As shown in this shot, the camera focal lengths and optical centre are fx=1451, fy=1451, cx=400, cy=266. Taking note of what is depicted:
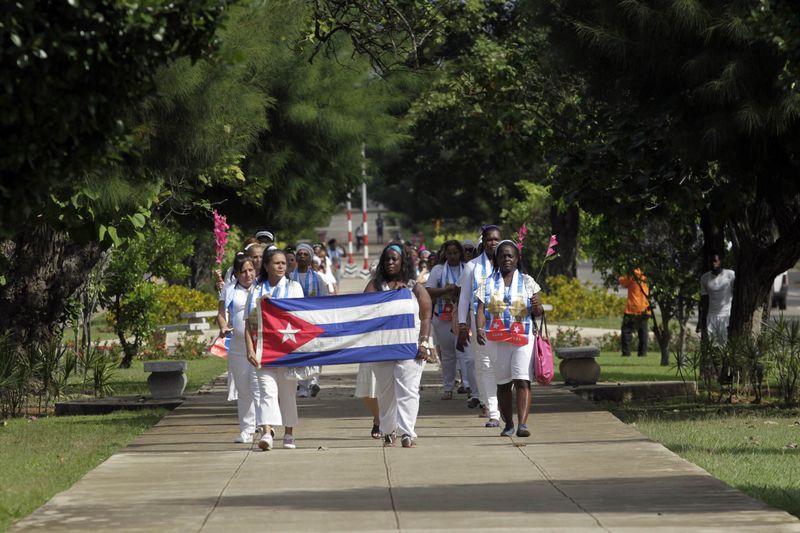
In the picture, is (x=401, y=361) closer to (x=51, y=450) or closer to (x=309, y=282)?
(x=51, y=450)

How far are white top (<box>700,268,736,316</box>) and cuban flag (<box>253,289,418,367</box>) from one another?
711cm

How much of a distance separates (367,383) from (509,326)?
1.33m

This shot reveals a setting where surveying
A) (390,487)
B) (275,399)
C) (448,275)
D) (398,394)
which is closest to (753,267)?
(448,275)

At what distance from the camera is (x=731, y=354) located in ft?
49.3

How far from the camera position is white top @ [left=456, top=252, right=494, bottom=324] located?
1311cm

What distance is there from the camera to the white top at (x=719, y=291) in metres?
18.6

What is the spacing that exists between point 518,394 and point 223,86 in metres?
5.18


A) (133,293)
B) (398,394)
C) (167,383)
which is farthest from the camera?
(133,293)

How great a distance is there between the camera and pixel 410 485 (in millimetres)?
9867

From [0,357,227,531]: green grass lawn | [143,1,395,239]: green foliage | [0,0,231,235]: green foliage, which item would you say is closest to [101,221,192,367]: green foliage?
[143,1,395,239]: green foliage

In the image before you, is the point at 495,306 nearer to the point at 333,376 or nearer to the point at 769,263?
the point at 769,263

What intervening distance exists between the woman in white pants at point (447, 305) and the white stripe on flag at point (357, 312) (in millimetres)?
2658

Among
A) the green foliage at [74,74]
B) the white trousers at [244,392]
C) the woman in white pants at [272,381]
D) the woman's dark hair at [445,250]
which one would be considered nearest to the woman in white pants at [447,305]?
the woman's dark hair at [445,250]

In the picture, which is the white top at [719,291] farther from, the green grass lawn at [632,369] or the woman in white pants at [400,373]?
the woman in white pants at [400,373]
